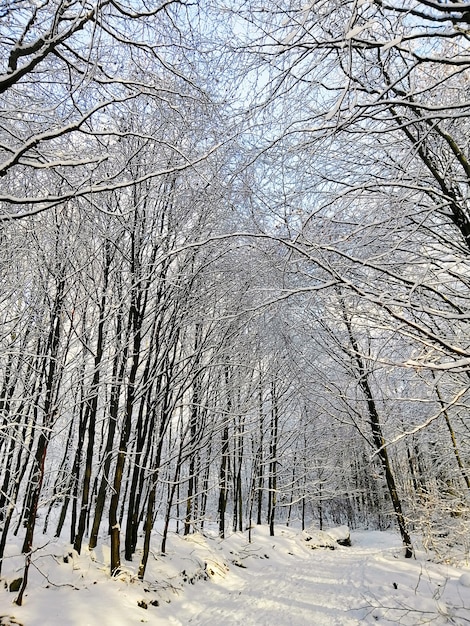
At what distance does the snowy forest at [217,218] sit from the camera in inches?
93.5

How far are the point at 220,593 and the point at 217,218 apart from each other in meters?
7.39

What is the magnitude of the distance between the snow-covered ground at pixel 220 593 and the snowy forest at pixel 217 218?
487 millimetres

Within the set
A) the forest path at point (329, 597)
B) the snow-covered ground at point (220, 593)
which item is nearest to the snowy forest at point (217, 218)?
the snow-covered ground at point (220, 593)

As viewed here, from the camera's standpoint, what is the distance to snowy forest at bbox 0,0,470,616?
2.38 metres

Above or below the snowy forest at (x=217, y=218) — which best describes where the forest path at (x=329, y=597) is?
below

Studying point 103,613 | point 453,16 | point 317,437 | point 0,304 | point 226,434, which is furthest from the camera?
point 317,437

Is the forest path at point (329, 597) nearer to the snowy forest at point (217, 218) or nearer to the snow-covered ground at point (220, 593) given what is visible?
the snow-covered ground at point (220, 593)

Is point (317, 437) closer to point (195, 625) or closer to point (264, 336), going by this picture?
point (264, 336)

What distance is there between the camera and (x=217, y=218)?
6.80m

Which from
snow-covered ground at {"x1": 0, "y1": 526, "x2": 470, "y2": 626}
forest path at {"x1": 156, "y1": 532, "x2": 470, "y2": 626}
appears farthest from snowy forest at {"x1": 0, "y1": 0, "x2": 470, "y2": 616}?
forest path at {"x1": 156, "y1": 532, "x2": 470, "y2": 626}

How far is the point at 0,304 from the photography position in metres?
5.68

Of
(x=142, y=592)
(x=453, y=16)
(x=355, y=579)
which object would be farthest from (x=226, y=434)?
(x=453, y=16)

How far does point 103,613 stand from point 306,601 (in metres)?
3.91

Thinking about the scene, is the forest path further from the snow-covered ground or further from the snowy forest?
the snowy forest
